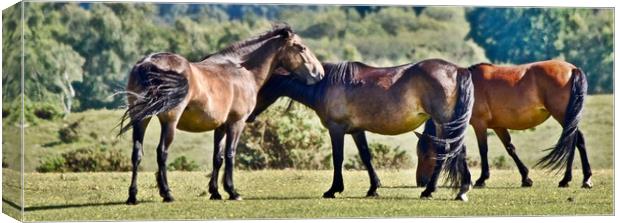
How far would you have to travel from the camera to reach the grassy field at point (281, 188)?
16984 mm

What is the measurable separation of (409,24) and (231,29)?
229 cm

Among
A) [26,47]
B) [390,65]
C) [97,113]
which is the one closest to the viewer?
[26,47]

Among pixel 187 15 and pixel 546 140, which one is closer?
pixel 187 15

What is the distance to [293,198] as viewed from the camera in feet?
59.4

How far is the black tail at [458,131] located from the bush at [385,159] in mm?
1173

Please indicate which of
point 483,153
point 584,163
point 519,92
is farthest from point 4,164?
point 584,163

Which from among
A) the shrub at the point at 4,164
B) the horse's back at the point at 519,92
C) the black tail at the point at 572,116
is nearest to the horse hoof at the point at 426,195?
the horse's back at the point at 519,92

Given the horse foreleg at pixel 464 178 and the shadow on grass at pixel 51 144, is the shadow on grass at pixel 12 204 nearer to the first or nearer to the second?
the shadow on grass at pixel 51 144

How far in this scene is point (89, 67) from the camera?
17.9m

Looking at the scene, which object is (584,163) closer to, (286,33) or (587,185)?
(587,185)

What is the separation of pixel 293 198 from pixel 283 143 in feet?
3.01

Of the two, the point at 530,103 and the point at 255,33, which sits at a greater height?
the point at 255,33

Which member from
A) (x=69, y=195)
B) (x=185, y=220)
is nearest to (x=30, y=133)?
(x=69, y=195)

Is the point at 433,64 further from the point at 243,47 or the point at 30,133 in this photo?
the point at 30,133
